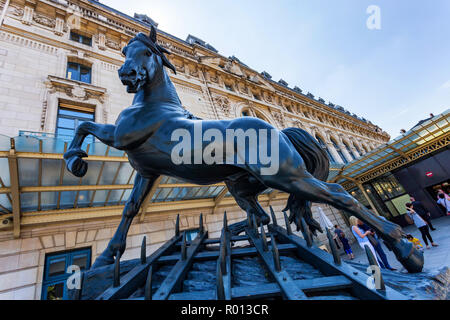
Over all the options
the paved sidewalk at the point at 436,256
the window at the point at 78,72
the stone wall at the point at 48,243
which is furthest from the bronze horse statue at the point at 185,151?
the window at the point at 78,72

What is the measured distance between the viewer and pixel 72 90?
24.5 ft

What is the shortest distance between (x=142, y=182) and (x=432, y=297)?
1.94 meters

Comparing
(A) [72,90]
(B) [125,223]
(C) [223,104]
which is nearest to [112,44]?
(A) [72,90]

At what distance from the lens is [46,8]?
8922 mm

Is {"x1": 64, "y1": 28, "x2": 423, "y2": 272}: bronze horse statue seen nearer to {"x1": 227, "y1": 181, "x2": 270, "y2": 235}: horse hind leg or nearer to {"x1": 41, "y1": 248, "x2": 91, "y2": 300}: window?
{"x1": 227, "y1": 181, "x2": 270, "y2": 235}: horse hind leg

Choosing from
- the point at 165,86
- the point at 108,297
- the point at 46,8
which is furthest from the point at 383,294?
the point at 46,8

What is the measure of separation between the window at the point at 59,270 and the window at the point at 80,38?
9847 mm

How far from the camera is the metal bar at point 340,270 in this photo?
841 millimetres

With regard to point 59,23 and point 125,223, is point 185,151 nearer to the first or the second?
point 125,223

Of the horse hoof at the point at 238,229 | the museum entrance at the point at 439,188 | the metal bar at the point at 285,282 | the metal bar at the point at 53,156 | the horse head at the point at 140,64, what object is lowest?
the museum entrance at the point at 439,188

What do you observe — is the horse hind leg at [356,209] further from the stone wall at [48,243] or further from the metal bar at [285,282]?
the stone wall at [48,243]

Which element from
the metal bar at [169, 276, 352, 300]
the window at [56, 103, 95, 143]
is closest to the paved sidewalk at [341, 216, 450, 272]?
the metal bar at [169, 276, 352, 300]

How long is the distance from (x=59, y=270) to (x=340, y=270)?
23.0ft

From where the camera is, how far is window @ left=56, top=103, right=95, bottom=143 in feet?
22.3
